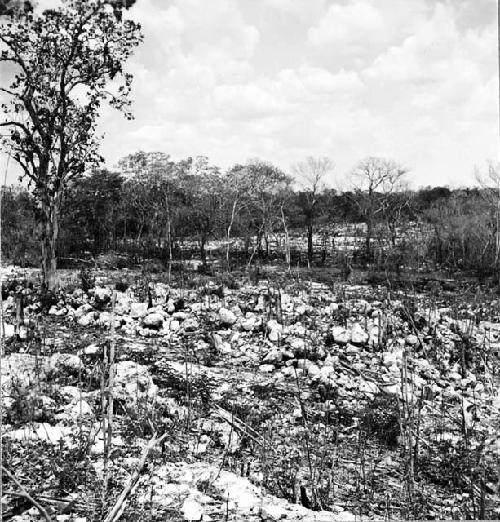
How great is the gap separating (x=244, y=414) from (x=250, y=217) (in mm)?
9967

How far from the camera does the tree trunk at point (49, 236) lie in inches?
182

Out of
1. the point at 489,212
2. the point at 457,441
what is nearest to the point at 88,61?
the point at 457,441

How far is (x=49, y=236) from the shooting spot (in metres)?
4.71

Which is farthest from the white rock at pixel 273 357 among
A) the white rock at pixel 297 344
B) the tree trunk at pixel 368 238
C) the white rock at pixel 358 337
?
the tree trunk at pixel 368 238

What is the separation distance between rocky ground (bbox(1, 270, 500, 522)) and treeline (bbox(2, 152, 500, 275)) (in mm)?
2345

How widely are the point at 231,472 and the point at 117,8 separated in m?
3.08

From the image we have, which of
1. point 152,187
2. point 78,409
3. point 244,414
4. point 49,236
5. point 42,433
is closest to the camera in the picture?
point 42,433

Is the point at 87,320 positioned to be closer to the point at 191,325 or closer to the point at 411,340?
the point at 191,325

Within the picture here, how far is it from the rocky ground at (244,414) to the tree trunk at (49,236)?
33 cm

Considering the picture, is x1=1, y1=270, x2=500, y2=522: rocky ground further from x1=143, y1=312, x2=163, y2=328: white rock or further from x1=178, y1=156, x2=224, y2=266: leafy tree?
x1=178, y1=156, x2=224, y2=266: leafy tree

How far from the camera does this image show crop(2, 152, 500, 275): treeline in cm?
802

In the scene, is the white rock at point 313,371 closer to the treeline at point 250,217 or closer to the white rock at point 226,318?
the white rock at point 226,318

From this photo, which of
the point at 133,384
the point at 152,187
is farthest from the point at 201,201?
the point at 133,384

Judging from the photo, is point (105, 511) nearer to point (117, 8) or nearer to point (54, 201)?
point (117, 8)
